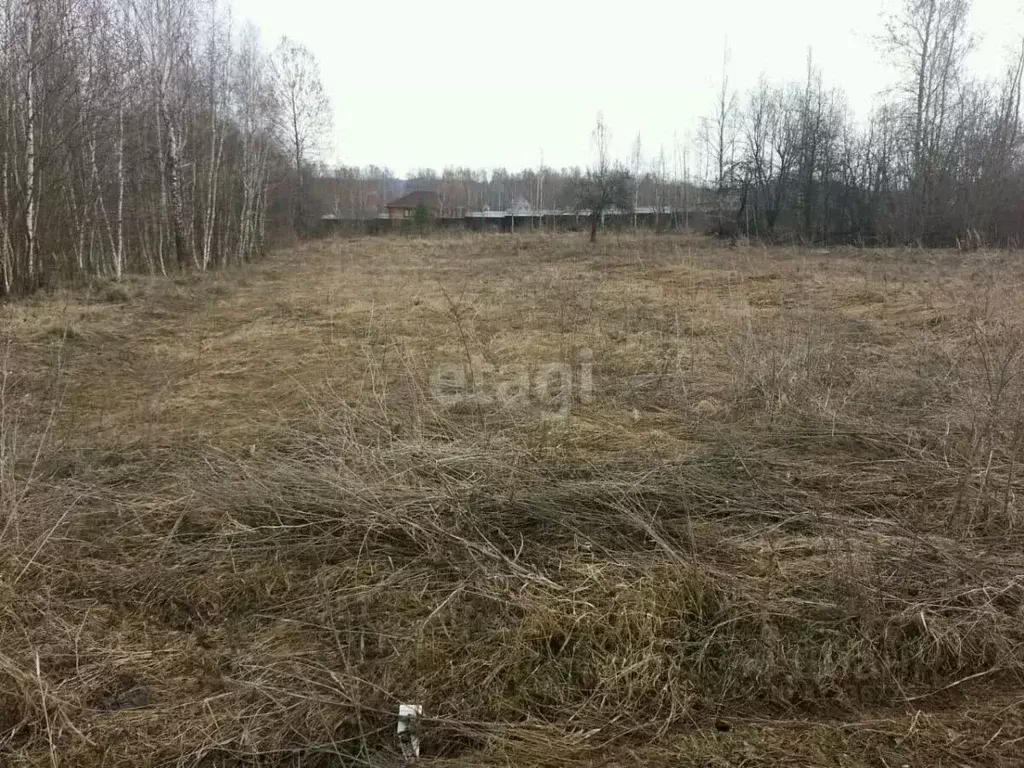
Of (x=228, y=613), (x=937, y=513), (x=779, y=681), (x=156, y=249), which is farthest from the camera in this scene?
(x=156, y=249)

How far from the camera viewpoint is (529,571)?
2965mm

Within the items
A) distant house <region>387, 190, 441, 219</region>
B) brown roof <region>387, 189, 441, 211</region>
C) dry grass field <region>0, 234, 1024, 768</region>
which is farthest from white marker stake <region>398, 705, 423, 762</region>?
brown roof <region>387, 189, 441, 211</region>

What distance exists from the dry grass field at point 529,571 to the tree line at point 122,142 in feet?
26.8

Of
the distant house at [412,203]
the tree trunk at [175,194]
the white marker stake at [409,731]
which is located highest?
the distant house at [412,203]

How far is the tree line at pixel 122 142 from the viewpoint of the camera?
11.7 m

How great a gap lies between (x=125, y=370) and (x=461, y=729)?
7.00 m

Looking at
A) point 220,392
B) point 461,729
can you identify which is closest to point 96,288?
point 220,392

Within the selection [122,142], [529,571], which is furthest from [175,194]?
[529,571]

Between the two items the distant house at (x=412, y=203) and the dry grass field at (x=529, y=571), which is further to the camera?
the distant house at (x=412, y=203)

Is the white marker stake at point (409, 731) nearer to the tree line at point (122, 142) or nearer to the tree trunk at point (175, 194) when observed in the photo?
the tree line at point (122, 142)

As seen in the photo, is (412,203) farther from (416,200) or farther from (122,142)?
(122,142)

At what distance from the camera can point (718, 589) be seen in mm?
2760

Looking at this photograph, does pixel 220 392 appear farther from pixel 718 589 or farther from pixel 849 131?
pixel 849 131

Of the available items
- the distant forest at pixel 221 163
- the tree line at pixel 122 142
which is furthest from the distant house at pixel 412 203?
the tree line at pixel 122 142
